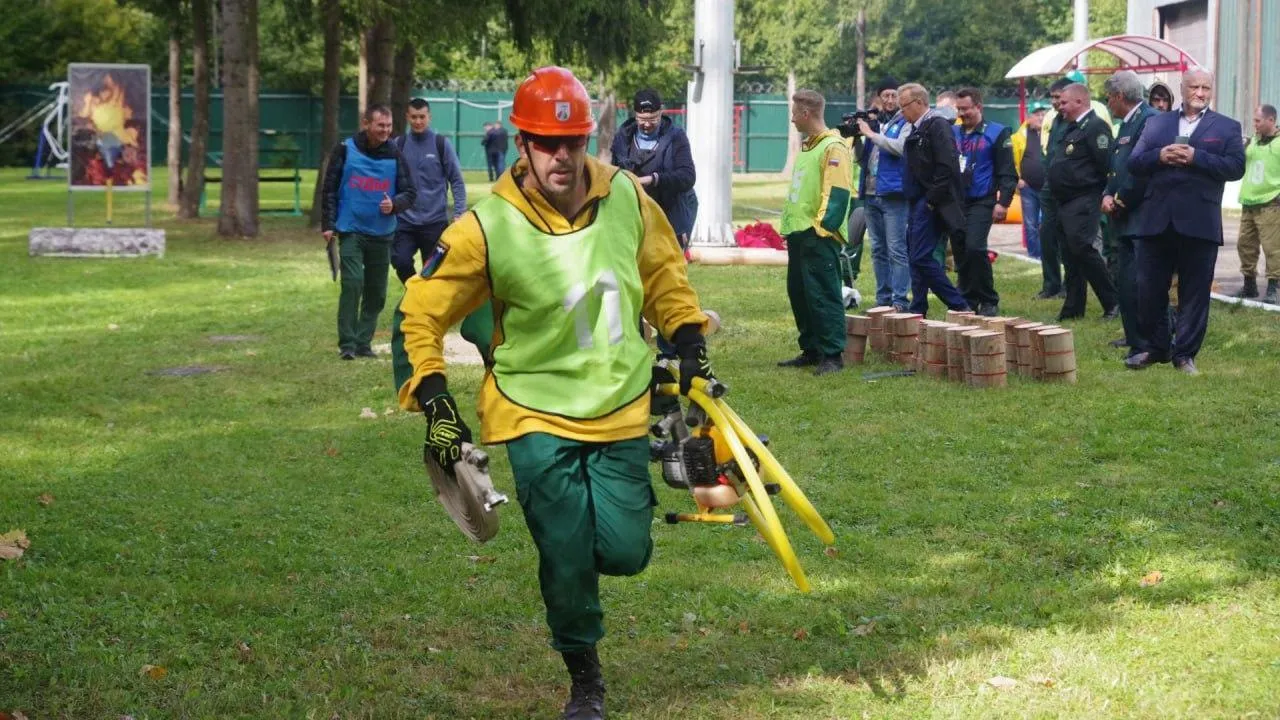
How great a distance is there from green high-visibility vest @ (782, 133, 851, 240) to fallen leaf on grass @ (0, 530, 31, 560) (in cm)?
652

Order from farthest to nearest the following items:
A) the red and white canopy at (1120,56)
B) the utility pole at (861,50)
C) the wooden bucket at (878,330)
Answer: the utility pole at (861,50), the red and white canopy at (1120,56), the wooden bucket at (878,330)

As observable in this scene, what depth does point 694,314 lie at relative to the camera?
5.86 metres

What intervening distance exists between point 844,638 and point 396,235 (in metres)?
8.62

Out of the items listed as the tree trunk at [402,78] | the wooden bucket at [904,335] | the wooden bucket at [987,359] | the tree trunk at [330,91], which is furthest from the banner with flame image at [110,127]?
the wooden bucket at [987,359]

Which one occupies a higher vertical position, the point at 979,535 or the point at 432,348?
the point at 432,348

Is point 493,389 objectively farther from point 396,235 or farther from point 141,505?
point 396,235

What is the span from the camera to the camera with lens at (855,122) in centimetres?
1566

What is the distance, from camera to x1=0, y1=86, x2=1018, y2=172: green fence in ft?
194

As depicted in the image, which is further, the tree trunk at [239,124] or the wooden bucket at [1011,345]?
the tree trunk at [239,124]

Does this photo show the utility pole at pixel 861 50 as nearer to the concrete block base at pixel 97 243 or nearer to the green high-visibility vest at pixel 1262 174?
the concrete block base at pixel 97 243

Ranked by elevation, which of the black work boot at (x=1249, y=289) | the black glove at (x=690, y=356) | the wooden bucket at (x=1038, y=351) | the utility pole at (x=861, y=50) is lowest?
the wooden bucket at (x=1038, y=351)

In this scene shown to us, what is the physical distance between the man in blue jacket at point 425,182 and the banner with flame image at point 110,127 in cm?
1452

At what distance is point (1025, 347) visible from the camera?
502 inches

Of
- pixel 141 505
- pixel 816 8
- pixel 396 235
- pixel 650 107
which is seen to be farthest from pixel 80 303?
pixel 816 8
